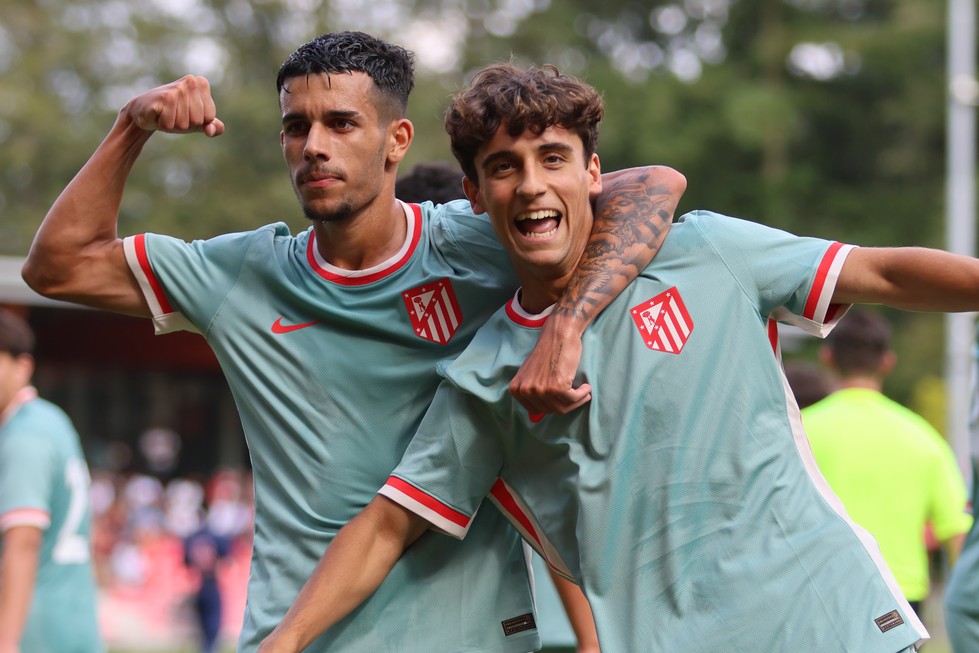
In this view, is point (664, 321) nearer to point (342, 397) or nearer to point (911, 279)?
point (911, 279)

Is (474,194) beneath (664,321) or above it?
above

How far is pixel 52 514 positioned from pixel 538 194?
363 centimetres

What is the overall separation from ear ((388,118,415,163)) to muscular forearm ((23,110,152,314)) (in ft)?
2.32

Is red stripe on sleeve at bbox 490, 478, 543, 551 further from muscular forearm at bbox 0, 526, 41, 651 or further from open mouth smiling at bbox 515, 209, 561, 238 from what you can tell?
muscular forearm at bbox 0, 526, 41, 651

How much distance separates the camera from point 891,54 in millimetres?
29578

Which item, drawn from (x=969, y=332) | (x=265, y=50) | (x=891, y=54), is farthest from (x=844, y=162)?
(x=969, y=332)

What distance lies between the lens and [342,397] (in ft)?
12.5

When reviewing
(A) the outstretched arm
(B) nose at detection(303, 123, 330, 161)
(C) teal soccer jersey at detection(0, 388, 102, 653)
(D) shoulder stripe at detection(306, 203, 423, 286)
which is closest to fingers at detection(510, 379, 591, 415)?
(D) shoulder stripe at detection(306, 203, 423, 286)

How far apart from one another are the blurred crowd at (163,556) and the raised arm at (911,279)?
11.8 metres

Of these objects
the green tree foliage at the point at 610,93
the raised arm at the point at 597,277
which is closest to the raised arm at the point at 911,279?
the raised arm at the point at 597,277

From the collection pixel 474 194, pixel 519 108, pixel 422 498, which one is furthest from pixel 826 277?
pixel 422 498

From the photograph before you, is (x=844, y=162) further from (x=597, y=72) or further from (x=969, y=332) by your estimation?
(x=969, y=332)

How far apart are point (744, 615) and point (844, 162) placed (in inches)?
1177

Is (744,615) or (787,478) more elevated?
(787,478)
